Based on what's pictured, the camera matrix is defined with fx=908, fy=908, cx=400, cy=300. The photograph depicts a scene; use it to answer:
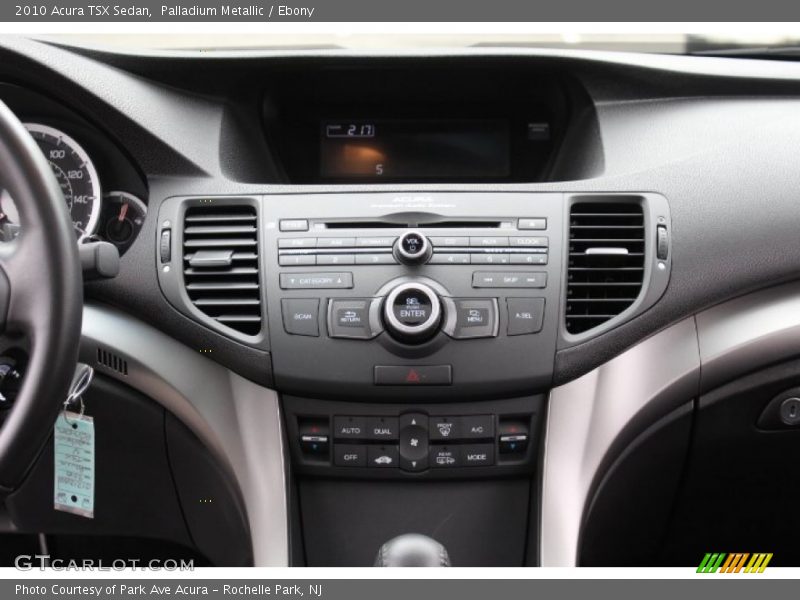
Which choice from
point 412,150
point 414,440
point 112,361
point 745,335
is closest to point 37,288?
point 112,361

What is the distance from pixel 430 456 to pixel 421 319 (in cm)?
30

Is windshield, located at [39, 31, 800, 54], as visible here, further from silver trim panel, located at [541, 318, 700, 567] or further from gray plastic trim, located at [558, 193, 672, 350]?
silver trim panel, located at [541, 318, 700, 567]

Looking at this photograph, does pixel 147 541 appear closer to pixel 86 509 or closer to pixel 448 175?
pixel 86 509

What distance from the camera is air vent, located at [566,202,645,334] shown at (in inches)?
75.1

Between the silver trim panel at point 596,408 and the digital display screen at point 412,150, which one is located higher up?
the digital display screen at point 412,150

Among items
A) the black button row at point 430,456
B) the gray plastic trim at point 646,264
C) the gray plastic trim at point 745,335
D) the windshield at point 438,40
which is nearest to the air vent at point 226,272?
the black button row at point 430,456

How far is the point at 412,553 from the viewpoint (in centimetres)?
174

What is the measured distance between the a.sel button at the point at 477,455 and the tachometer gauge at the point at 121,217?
2.88ft

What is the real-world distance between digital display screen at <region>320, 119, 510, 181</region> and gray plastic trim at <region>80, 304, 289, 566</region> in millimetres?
611

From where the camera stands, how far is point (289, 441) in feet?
6.39

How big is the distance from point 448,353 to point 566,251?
0.33 m

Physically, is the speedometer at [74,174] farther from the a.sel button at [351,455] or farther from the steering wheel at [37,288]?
the a.sel button at [351,455]

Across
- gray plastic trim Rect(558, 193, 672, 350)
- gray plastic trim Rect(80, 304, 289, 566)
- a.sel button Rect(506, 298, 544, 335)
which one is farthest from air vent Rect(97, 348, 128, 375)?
gray plastic trim Rect(558, 193, 672, 350)

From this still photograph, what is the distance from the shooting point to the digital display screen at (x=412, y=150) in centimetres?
222
